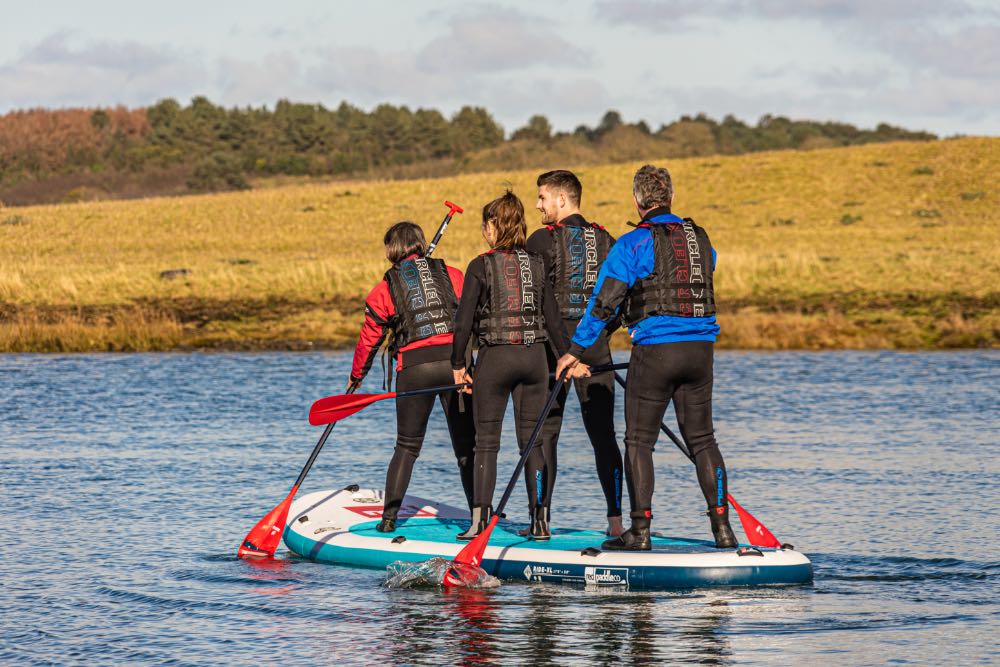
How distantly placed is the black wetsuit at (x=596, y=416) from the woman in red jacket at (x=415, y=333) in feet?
2.03

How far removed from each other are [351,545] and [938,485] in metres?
5.45

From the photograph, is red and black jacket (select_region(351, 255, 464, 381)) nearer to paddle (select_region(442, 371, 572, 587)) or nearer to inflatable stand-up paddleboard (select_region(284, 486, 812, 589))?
paddle (select_region(442, 371, 572, 587))

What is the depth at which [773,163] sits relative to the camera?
6550 centimetres

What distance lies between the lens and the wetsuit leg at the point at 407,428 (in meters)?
10.1

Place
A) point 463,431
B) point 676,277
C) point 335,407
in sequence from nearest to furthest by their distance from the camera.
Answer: point 676,277
point 463,431
point 335,407

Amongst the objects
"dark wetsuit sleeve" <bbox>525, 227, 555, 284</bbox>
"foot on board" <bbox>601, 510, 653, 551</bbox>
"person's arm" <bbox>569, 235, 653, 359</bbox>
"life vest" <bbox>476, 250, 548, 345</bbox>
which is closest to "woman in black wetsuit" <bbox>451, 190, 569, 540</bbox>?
"life vest" <bbox>476, 250, 548, 345</bbox>

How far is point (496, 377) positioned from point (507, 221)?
3.30 feet

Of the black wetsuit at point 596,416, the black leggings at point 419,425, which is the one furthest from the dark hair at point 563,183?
the black leggings at point 419,425

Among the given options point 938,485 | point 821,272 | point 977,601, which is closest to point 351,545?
point 977,601

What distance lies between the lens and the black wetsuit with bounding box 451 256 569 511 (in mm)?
9523

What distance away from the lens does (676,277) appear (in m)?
8.97

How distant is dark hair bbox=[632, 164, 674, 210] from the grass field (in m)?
19.2

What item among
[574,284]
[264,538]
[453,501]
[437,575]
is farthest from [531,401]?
[453,501]

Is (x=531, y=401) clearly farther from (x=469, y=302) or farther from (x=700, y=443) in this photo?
(x=700, y=443)
